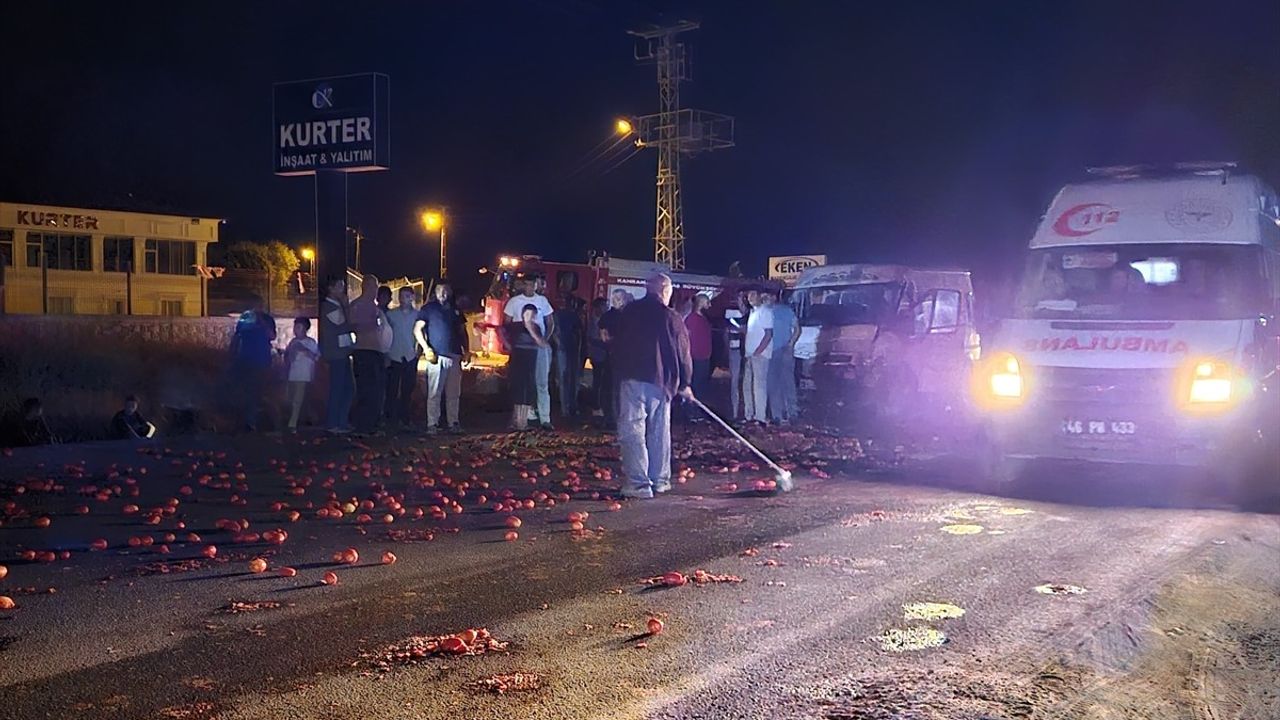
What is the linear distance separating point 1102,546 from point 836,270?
12.8 metres

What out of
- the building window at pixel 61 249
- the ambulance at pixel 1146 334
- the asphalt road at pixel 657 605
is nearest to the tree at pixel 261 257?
the building window at pixel 61 249

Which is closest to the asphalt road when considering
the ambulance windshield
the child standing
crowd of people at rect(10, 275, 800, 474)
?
the ambulance windshield

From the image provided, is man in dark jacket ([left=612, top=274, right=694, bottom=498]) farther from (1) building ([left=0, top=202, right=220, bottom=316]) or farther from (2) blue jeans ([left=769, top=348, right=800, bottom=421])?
(1) building ([left=0, top=202, right=220, bottom=316])

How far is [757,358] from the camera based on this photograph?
53.3ft

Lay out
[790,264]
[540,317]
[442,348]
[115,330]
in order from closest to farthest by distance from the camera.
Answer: [442,348] → [540,317] → [115,330] → [790,264]

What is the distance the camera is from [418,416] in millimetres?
16672

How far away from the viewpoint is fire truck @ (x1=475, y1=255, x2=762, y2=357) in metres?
25.2

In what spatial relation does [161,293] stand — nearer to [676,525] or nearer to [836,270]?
[836,270]

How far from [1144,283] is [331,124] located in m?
11.8

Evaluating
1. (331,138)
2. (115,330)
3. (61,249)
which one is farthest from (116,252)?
(331,138)

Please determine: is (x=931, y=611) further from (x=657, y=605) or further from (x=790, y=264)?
(x=790, y=264)

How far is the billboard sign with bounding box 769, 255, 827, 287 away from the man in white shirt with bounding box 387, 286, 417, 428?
81.4 ft

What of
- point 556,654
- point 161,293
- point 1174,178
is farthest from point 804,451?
point 161,293

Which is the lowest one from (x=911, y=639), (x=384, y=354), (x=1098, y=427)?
(x=911, y=639)
